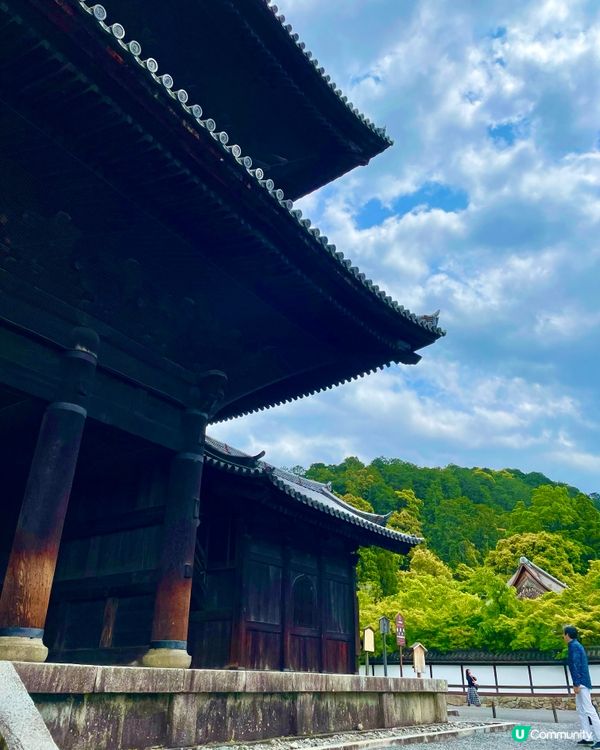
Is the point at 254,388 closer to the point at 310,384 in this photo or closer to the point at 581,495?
the point at 310,384

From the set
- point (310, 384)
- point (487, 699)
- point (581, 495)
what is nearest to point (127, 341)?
point (310, 384)

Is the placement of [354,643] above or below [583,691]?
above

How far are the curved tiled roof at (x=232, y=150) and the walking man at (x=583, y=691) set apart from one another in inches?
203

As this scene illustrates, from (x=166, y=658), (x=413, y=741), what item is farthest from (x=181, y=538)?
(x=413, y=741)

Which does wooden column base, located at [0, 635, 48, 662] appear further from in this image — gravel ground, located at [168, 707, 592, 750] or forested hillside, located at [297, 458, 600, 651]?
forested hillside, located at [297, 458, 600, 651]

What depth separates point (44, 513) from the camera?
6.24m

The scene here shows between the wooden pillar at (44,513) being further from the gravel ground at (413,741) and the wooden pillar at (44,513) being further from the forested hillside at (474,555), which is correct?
the forested hillside at (474,555)

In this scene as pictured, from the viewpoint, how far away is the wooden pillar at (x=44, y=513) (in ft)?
18.9

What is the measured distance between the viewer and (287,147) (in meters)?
11.1

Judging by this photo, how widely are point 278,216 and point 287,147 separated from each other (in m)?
4.70

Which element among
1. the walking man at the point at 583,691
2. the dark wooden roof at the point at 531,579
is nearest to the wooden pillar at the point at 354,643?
the walking man at the point at 583,691

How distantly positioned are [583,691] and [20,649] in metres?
7.28

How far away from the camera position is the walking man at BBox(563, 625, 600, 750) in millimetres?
7641

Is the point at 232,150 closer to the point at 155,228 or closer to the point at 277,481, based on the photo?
the point at 155,228
